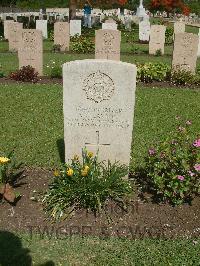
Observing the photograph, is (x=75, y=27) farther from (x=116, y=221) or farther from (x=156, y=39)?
(x=116, y=221)

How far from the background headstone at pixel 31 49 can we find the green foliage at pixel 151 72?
339 cm

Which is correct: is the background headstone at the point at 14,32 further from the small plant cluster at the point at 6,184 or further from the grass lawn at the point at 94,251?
the grass lawn at the point at 94,251

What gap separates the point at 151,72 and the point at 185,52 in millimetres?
1593

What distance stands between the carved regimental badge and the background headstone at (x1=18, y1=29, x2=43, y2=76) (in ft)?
27.4

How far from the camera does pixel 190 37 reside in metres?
13.3

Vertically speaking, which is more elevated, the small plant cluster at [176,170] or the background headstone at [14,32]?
the background headstone at [14,32]

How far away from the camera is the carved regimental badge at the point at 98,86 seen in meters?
5.17

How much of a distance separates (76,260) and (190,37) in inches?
414

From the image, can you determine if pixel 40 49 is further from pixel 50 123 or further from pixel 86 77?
pixel 86 77

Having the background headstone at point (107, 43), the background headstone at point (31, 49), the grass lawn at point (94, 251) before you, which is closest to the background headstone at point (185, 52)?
the background headstone at point (107, 43)

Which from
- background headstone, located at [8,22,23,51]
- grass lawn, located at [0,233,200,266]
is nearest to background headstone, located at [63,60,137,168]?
grass lawn, located at [0,233,200,266]

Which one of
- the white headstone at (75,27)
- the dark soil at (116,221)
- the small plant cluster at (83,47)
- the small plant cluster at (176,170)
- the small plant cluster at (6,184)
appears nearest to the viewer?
the dark soil at (116,221)

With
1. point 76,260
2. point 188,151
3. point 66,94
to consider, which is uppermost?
point 66,94

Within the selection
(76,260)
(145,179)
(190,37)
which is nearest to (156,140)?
(145,179)
